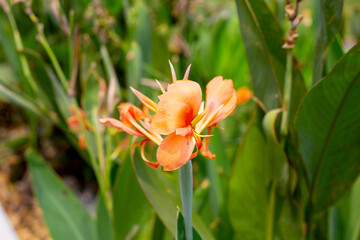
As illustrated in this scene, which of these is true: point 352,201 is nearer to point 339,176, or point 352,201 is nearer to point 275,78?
point 339,176

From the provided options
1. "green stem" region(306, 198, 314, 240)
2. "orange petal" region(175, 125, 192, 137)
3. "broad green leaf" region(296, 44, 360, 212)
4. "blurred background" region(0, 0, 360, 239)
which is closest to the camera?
"orange petal" region(175, 125, 192, 137)

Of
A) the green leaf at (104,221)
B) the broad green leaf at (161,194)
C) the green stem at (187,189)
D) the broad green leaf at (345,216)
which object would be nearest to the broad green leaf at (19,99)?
the green leaf at (104,221)

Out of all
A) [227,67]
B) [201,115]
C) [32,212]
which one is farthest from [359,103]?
[32,212]

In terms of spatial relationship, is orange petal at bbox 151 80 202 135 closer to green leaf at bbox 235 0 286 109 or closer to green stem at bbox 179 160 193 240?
green stem at bbox 179 160 193 240

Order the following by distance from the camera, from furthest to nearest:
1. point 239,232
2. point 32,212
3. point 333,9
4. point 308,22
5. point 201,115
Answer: point 308,22 < point 32,212 < point 239,232 < point 333,9 < point 201,115

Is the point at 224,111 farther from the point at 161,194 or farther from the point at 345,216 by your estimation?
the point at 345,216

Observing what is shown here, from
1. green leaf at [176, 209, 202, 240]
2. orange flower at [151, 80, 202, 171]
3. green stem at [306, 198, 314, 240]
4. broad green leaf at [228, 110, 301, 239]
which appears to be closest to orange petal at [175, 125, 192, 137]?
orange flower at [151, 80, 202, 171]

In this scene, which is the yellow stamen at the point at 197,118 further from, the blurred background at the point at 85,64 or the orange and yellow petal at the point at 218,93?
the blurred background at the point at 85,64
